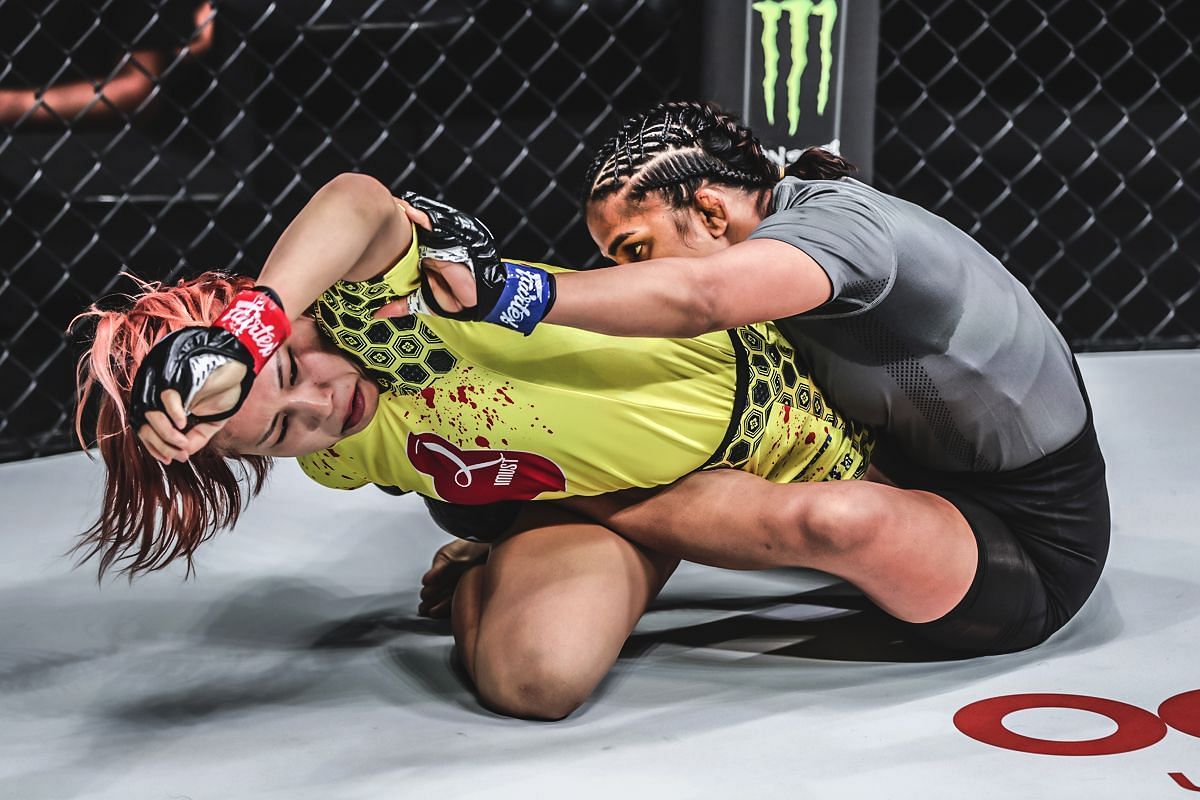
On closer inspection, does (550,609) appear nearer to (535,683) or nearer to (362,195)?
(535,683)

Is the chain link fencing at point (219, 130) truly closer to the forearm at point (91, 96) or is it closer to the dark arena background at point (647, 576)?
the forearm at point (91, 96)

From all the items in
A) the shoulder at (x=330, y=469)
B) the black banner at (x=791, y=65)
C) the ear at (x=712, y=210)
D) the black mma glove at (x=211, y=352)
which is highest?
the black banner at (x=791, y=65)

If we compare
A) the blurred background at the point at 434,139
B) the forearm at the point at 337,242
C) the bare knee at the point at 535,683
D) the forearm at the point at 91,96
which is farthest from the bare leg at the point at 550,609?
the forearm at the point at 91,96

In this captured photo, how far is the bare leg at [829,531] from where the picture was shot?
126 cm

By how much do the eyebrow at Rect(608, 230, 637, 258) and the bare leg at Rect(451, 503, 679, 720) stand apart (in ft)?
0.92

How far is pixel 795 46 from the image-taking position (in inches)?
81.7

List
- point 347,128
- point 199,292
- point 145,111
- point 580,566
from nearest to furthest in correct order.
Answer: point 199,292
point 580,566
point 145,111
point 347,128

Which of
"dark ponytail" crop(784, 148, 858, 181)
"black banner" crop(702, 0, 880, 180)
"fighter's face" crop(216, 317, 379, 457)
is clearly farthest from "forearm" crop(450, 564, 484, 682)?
→ "black banner" crop(702, 0, 880, 180)

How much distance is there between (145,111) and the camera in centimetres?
325


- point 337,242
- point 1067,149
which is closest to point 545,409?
point 337,242

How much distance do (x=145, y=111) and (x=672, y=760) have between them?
261cm

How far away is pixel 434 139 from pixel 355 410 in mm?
2557

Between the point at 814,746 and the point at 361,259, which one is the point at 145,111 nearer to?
the point at 361,259

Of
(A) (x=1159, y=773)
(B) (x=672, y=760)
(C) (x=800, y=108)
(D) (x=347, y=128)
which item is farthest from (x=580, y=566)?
(D) (x=347, y=128)
